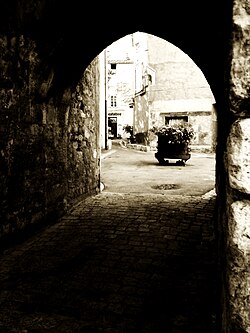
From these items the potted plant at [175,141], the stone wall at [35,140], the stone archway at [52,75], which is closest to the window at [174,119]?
the potted plant at [175,141]

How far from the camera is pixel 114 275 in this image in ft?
8.71

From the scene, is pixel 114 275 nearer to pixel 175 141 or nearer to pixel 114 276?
pixel 114 276

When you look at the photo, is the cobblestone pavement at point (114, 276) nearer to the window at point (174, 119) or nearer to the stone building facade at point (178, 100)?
the stone building facade at point (178, 100)

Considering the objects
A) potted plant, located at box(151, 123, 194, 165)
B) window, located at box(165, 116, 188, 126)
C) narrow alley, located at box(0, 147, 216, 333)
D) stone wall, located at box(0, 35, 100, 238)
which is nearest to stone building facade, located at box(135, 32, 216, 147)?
window, located at box(165, 116, 188, 126)

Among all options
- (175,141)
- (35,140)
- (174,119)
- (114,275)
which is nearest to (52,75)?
(35,140)

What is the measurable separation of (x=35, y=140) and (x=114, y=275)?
183 centimetres

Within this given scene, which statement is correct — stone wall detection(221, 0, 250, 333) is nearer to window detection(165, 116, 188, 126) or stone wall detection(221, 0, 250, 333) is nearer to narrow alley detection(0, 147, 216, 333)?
narrow alley detection(0, 147, 216, 333)

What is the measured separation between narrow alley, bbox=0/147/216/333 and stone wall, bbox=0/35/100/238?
0.35m

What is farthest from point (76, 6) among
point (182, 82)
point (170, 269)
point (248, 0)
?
point (182, 82)

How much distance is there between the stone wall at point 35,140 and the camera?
10.3ft

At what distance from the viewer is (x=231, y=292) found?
0.83 metres

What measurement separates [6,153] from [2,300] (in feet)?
4.63

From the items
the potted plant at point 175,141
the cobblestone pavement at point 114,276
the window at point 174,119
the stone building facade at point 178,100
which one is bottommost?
the cobblestone pavement at point 114,276

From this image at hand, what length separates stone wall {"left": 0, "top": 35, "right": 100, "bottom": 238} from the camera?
3.14 m
